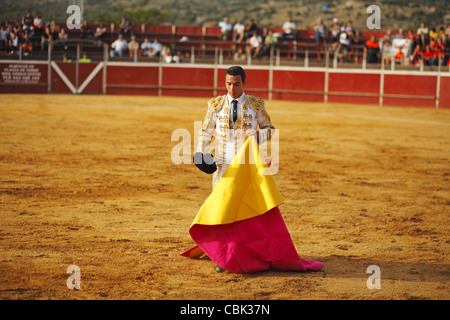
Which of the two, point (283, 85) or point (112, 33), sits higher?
point (112, 33)

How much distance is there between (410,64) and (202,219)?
15.4 m

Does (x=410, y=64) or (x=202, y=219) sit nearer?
(x=202, y=219)

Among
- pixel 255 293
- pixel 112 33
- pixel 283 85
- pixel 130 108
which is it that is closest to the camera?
pixel 255 293

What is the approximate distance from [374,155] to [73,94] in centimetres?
1135

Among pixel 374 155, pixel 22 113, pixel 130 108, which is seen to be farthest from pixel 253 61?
pixel 374 155

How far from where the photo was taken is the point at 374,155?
10117mm

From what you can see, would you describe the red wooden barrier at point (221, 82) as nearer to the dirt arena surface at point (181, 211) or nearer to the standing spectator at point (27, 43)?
the standing spectator at point (27, 43)

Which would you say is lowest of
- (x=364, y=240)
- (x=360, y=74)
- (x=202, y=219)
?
(x=364, y=240)

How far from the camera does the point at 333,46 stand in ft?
65.9

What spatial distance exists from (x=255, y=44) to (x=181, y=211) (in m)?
14.9

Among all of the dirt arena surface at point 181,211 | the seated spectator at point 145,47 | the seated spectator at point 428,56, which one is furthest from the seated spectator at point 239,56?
the dirt arena surface at point 181,211

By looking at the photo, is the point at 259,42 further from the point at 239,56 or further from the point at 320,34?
the point at 320,34

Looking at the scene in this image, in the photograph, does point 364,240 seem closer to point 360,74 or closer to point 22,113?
point 22,113

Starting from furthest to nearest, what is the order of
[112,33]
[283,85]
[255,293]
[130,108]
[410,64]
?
[112,33] → [283,85] → [410,64] → [130,108] → [255,293]
